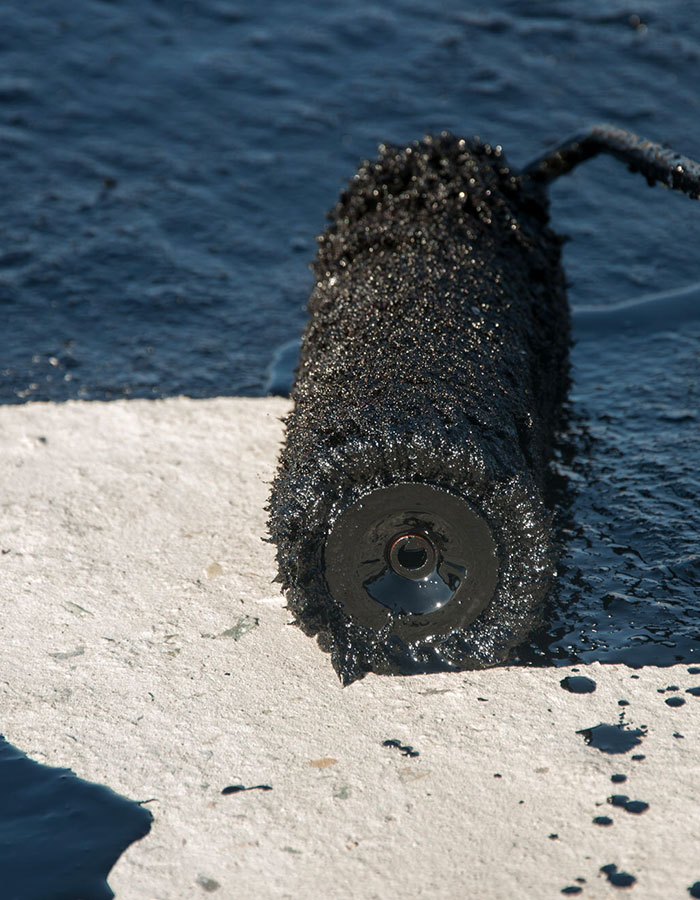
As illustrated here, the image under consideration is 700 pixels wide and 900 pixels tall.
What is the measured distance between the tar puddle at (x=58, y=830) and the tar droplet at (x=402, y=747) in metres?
0.66

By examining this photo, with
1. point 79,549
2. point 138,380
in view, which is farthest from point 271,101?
point 79,549

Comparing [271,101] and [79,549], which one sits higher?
[271,101]

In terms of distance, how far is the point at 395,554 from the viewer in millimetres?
3016

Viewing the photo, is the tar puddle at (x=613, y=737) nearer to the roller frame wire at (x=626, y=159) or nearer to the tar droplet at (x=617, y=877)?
the tar droplet at (x=617, y=877)

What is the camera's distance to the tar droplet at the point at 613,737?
9.44 ft

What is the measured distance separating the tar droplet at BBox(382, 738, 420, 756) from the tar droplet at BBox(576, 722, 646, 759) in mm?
456

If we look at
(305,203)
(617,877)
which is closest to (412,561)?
(617,877)

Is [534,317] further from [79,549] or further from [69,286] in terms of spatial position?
[69,286]

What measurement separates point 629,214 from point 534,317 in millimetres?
2906

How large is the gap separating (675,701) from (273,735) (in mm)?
1141

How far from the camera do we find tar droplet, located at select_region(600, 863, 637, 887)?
8.10 ft

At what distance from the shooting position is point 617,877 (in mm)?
2486

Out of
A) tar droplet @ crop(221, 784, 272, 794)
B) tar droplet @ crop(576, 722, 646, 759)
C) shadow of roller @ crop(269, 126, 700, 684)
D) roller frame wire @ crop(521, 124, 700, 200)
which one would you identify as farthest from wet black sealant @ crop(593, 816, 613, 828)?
roller frame wire @ crop(521, 124, 700, 200)

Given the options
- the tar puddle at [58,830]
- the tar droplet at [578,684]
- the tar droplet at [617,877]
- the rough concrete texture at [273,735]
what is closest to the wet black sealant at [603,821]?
the rough concrete texture at [273,735]
